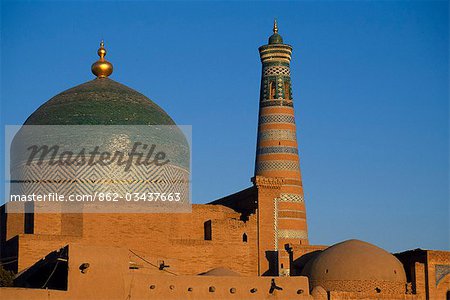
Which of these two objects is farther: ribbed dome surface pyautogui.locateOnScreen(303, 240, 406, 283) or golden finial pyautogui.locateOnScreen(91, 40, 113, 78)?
golden finial pyautogui.locateOnScreen(91, 40, 113, 78)

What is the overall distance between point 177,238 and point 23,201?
120 inches

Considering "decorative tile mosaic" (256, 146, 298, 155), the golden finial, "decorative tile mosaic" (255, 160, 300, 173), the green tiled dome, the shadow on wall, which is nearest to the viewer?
the shadow on wall

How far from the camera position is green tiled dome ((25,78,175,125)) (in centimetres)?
2172

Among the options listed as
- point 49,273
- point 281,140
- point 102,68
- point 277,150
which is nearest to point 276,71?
point 281,140

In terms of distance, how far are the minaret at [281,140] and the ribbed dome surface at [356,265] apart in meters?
3.10

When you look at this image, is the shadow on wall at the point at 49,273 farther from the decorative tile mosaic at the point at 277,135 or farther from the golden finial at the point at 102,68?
the decorative tile mosaic at the point at 277,135

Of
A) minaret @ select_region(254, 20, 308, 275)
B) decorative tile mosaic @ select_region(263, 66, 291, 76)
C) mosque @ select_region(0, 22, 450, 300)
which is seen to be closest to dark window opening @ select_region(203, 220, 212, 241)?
mosque @ select_region(0, 22, 450, 300)

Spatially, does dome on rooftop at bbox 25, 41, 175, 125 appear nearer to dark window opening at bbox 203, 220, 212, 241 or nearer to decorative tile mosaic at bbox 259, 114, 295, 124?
dark window opening at bbox 203, 220, 212, 241

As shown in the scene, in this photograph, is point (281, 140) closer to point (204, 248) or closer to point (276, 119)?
point (276, 119)

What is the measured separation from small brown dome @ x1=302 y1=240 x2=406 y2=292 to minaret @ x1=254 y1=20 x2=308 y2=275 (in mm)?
3222

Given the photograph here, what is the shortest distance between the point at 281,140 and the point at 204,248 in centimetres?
514

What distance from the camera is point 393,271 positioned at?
20.6 meters

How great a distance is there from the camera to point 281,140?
2538cm

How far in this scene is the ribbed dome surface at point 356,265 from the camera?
2034 cm
